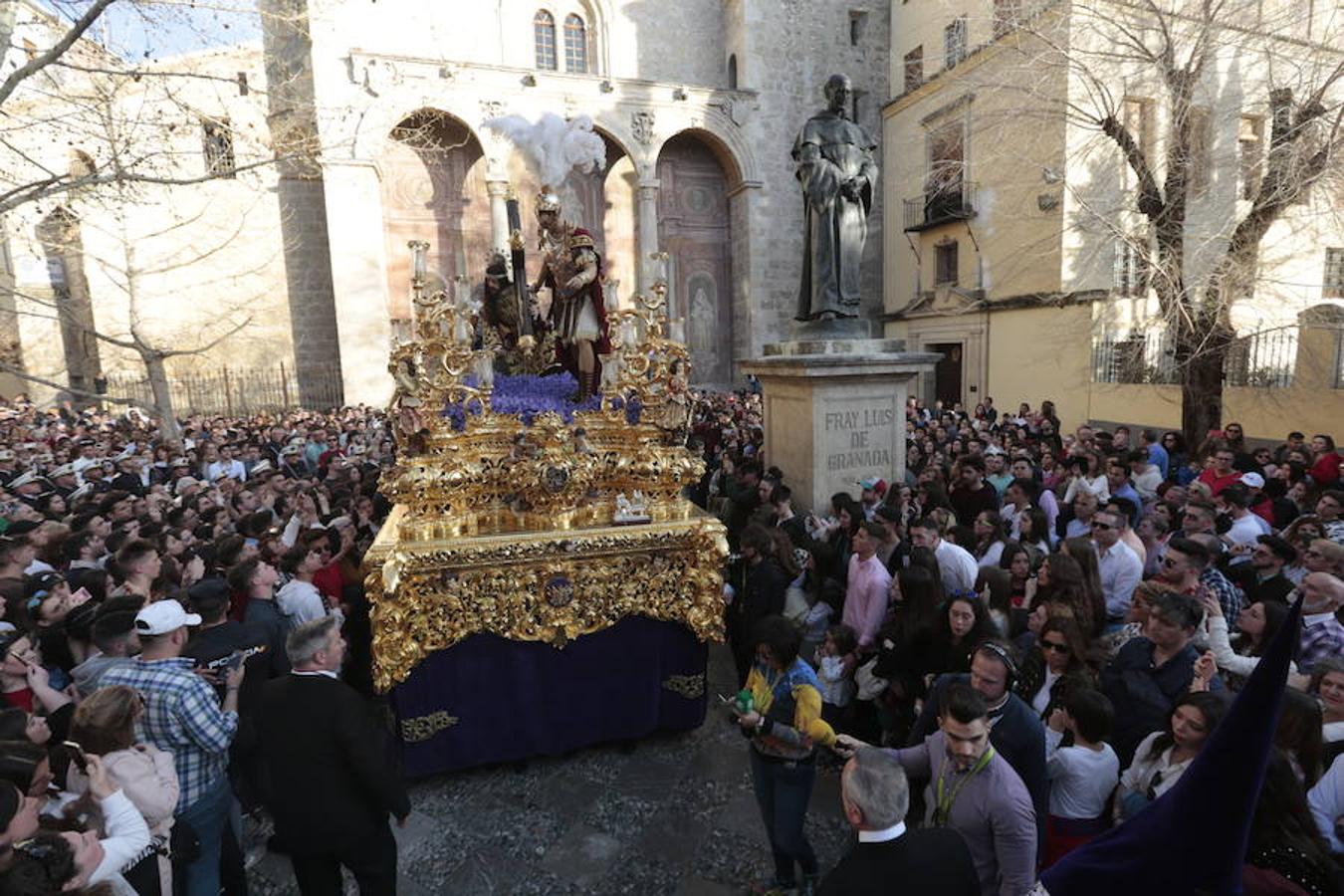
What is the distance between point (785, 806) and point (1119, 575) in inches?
120

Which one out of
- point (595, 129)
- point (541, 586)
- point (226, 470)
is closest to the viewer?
point (541, 586)

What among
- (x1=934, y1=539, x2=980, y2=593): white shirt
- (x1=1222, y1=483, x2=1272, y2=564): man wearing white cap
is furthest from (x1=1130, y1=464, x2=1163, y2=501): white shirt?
(x1=934, y1=539, x2=980, y2=593): white shirt

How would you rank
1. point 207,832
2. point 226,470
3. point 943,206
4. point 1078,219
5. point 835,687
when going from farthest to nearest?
point 943,206 < point 1078,219 < point 226,470 < point 835,687 < point 207,832

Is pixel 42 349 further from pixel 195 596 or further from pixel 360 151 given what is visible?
pixel 195 596

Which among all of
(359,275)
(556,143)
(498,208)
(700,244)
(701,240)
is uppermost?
(498,208)

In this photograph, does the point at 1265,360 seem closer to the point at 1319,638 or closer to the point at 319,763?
the point at 1319,638

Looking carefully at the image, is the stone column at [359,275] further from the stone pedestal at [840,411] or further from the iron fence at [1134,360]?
the iron fence at [1134,360]

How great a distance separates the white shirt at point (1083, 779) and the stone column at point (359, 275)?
767 inches

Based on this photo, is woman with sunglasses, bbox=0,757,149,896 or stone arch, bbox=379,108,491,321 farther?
stone arch, bbox=379,108,491,321

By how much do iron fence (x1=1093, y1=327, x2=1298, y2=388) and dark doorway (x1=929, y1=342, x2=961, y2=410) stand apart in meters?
4.61

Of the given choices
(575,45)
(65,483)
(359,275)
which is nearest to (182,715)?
(65,483)

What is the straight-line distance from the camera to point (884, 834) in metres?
2.11

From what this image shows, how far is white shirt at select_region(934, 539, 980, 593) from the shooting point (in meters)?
4.82

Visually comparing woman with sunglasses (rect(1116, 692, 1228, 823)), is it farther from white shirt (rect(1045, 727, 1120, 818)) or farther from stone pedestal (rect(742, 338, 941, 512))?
stone pedestal (rect(742, 338, 941, 512))
